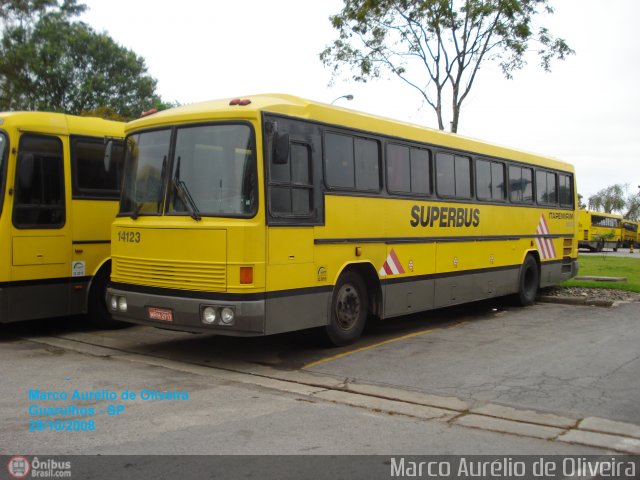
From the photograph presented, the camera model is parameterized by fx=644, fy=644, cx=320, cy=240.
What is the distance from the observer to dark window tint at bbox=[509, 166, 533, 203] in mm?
13098

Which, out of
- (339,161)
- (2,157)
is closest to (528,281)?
(339,161)

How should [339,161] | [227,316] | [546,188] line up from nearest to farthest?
[227,316], [339,161], [546,188]

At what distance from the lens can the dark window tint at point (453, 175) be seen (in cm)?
1082

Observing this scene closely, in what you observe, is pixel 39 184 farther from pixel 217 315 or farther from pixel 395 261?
pixel 395 261

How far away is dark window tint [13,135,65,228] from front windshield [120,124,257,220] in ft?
5.76

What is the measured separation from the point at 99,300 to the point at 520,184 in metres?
8.63

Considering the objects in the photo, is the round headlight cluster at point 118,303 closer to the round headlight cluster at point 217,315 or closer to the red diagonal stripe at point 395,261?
the round headlight cluster at point 217,315

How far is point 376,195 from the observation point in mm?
9234

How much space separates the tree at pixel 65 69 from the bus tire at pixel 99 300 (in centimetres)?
3314

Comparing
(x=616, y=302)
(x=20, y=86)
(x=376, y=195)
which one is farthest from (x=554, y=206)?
(x=20, y=86)

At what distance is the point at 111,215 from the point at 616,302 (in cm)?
999

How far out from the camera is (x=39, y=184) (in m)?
9.13

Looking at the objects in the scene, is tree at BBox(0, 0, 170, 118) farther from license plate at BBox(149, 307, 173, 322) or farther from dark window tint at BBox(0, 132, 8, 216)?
license plate at BBox(149, 307, 173, 322)

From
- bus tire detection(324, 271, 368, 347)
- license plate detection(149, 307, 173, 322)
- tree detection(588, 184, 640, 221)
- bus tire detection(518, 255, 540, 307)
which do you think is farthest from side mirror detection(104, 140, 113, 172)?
tree detection(588, 184, 640, 221)
